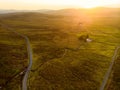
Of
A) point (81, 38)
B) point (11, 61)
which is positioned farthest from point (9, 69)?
point (81, 38)

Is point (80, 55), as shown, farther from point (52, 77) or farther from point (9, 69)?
point (9, 69)

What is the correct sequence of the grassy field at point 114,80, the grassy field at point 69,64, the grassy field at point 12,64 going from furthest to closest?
the grassy field at point 69,64 → the grassy field at point 12,64 → the grassy field at point 114,80

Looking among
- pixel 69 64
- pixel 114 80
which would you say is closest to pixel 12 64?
pixel 69 64

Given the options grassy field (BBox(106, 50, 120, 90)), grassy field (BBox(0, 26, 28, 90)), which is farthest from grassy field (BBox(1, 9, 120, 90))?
grassy field (BBox(0, 26, 28, 90))

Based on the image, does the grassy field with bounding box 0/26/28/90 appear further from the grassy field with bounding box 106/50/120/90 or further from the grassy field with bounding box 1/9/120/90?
the grassy field with bounding box 106/50/120/90

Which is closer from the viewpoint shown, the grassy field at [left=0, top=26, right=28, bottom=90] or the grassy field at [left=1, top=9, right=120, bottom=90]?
the grassy field at [left=0, top=26, right=28, bottom=90]

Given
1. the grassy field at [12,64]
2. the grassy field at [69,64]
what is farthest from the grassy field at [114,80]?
the grassy field at [12,64]

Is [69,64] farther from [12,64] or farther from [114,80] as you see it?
[12,64]

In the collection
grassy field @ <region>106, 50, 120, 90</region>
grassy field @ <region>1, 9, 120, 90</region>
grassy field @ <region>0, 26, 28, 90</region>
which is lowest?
grassy field @ <region>106, 50, 120, 90</region>

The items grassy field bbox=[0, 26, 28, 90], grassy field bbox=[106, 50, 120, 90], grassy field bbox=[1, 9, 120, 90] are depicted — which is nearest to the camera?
grassy field bbox=[106, 50, 120, 90]

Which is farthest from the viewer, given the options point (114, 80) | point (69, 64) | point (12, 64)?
point (69, 64)

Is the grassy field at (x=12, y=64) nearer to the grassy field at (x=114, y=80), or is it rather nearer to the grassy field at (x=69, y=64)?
the grassy field at (x=69, y=64)
